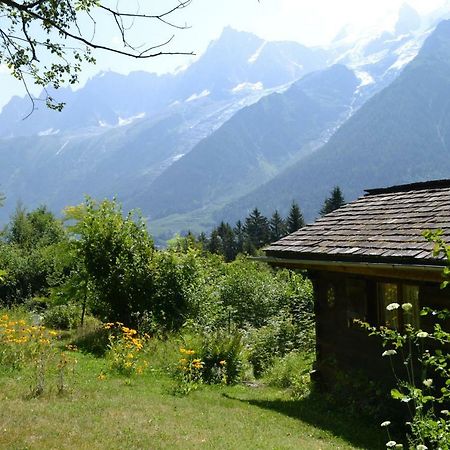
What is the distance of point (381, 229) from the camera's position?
10.3 m

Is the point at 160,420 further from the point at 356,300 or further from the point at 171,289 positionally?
the point at 171,289

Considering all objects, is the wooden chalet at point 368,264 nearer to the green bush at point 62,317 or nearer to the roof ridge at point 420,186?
the roof ridge at point 420,186

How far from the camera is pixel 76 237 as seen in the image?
20.3m

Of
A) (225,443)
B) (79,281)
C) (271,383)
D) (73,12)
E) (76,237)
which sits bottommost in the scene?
(271,383)

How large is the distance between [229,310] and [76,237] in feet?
20.7

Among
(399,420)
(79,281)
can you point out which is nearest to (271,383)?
(399,420)

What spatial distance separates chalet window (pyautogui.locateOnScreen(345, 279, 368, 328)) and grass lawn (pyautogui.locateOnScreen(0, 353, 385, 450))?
1789 millimetres

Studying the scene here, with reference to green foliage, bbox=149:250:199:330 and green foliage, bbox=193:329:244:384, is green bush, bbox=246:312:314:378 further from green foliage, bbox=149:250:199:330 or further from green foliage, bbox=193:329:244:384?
green foliage, bbox=149:250:199:330

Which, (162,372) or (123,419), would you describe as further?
(162,372)

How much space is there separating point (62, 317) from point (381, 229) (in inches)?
552

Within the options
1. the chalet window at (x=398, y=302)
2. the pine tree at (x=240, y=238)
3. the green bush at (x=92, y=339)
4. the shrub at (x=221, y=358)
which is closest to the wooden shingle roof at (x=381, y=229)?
the chalet window at (x=398, y=302)

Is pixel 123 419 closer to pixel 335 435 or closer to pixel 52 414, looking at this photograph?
pixel 52 414

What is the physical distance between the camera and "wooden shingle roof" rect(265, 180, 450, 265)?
349 inches

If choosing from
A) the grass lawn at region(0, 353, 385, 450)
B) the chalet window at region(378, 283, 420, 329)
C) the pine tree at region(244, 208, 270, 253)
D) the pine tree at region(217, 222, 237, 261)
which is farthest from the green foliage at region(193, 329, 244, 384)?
the pine tree at region(217, 222, 237, 261)
